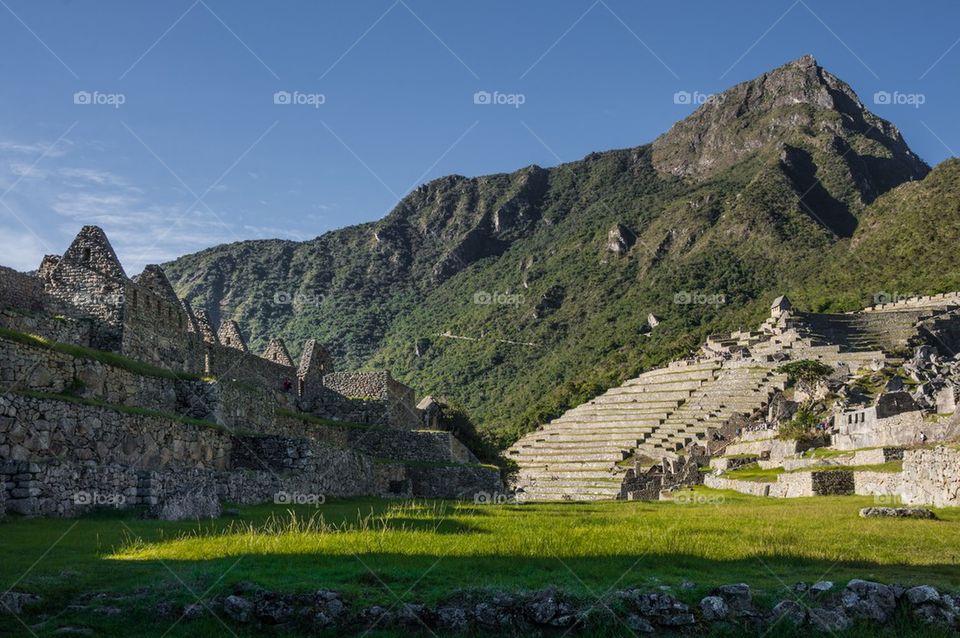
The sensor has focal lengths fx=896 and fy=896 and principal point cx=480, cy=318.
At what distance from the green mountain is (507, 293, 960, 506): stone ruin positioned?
8.48 m

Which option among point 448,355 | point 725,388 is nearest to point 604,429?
point 725,388

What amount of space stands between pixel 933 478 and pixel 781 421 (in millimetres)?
40689

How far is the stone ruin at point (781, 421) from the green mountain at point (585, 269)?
8.48 metres

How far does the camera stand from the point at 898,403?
39.2m

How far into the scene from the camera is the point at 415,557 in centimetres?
949

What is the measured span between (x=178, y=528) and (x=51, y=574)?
129 inches

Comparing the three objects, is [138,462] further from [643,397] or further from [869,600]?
[643,397]

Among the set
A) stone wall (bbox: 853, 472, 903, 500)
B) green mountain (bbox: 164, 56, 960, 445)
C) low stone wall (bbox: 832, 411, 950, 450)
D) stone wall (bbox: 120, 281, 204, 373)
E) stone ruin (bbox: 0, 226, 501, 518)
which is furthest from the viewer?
green mountain (bbox: 164, 56, 960, 445)

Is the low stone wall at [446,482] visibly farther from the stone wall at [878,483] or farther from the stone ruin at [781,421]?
the stone wall at [878,483]

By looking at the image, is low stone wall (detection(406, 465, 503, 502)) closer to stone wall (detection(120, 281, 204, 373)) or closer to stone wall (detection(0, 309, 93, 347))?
stone wall (detection(120, 281, 204, 373))

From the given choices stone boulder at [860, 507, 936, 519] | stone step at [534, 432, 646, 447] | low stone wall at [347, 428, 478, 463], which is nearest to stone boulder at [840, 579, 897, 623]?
stone boulder at [860, 507, 936, 519]

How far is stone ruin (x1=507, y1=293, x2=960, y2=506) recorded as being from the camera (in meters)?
27.9

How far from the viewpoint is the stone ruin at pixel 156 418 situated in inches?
485

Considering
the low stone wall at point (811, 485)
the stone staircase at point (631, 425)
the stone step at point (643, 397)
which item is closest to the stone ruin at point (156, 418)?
the low stone wall at point (811, 485)
